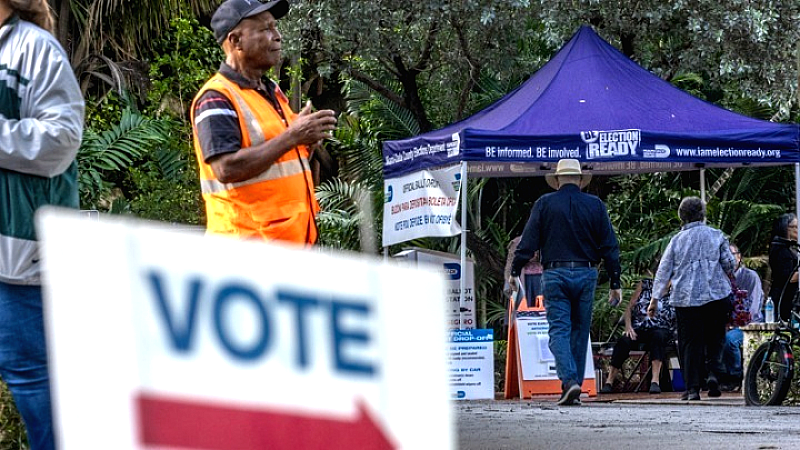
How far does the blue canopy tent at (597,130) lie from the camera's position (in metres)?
15.4

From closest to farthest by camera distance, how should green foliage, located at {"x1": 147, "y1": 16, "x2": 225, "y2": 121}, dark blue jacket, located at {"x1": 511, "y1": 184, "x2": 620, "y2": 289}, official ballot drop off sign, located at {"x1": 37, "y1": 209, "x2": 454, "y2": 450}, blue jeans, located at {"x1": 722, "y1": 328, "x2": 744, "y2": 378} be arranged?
official ballot drop off sign, located at {"x1": 37, "y1": 209, "x2": 454, "y2": 450} < dark blue jacket, located at {"x1": 511, "y1": 184, "x2": 620, "y2": 289} < blue jeans, located at {"x1": 722, "y1": 328, "x2": 744, "y2": 378} < green foliage, located at {"x1": 147, "y1": 16, "x2": 225, "y2": 121}

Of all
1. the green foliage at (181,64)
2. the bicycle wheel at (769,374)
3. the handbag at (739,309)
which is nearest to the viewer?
the bicycle wheel at (769,374)

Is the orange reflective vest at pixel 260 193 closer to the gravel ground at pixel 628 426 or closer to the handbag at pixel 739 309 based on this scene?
the gravel ground at pixel 628 426

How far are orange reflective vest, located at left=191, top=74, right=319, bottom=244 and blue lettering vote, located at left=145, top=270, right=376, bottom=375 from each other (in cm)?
353

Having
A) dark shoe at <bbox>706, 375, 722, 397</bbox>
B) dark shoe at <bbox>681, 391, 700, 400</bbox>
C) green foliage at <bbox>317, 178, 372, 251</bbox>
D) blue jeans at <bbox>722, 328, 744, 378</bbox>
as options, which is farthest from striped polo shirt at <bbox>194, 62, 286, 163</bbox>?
green foliage at <bbox>317, 178, 372, 251</bbox>

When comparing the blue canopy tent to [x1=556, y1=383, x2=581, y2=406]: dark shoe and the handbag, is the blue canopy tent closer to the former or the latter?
the handbag

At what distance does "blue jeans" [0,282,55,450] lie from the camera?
183 inches

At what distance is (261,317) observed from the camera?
170cm

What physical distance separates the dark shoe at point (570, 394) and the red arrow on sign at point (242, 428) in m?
11.6

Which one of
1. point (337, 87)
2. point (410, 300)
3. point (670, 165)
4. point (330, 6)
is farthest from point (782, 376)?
point (337, 87)

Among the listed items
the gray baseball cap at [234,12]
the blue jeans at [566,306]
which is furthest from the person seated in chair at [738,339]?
the gray baseball cap at [234,12]

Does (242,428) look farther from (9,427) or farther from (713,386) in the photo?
(713,386)

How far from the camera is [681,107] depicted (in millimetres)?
16266

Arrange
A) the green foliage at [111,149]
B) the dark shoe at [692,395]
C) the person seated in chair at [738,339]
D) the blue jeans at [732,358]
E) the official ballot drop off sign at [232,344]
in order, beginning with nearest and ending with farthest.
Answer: the official ballot drop off sign at [232,344] → the dark shoe at [692,395] → the person seated in chair at [738,339] → the blue jeans at [732,358] → the green foliage at [111,149]
